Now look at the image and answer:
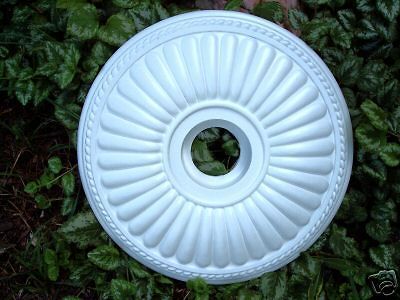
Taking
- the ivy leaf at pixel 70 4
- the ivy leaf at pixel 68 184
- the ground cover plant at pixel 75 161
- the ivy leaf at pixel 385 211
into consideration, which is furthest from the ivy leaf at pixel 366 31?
the ivy leaf at pixel 68 184

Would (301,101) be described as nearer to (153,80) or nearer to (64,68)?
(153,80)

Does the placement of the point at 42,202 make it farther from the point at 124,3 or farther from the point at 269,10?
the point at 269,10

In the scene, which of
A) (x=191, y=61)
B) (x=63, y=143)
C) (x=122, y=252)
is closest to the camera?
(x=191, y=61)

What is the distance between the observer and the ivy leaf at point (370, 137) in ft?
3.25

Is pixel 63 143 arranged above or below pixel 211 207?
below

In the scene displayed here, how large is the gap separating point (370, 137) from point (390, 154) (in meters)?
0.07

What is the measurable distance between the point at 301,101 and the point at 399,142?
0.29 meters

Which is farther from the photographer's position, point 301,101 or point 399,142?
point 399,142

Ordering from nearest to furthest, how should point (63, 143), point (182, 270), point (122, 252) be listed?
point (182, 270) → point (122, 252) → point (63, 143)

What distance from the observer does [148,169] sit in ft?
3.00

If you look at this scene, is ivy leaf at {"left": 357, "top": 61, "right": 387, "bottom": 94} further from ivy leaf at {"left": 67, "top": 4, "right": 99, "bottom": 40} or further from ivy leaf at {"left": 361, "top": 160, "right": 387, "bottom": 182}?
ivy leaf at {"left": 67, "top": 4, "right": 99, "bottom": 40}

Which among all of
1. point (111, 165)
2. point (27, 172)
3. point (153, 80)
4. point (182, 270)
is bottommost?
point (27, 172)

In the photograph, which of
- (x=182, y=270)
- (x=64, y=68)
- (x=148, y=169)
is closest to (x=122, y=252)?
(x=182, y=270)

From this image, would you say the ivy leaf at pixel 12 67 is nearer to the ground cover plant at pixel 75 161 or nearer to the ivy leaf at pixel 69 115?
the ground cover plant at pixel 75 161
